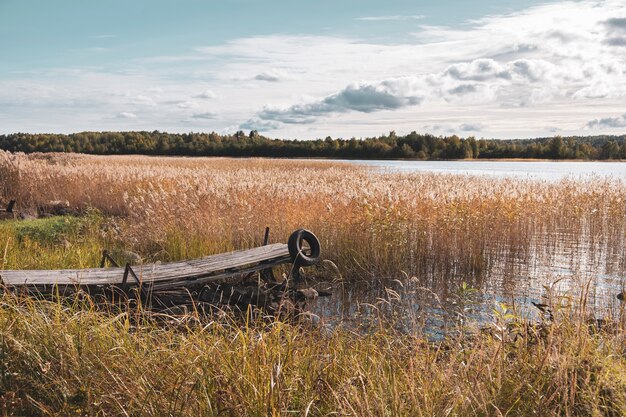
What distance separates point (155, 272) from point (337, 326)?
311 cm

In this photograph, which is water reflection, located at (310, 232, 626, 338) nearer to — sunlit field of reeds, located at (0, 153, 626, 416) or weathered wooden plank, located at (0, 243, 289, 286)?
sunlit field of reeds, located at (0, 153, 626, 416)

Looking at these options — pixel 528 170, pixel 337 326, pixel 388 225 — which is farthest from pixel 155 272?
pixel 528 170

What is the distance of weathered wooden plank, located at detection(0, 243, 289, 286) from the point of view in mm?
6242

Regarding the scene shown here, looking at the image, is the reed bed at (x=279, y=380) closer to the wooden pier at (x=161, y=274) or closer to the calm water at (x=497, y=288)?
the wooden pier at (x=161, y=274)

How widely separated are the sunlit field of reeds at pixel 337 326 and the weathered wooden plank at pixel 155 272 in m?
0.36

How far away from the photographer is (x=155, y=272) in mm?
7012

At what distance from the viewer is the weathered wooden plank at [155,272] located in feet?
20.5

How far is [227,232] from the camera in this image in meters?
11.3

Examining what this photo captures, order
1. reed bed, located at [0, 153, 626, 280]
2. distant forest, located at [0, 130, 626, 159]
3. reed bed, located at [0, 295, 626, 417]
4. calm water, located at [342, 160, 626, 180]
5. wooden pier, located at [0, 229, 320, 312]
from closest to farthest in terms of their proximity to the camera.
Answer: reed bed, located at [0, 295, 626, 417] → wooden pier, located at [0, 229, 320, 312] → reed bed, located at [0, 153, 626, 280] → calm water, located at [342, 160, 626, 180] → distant forest, located at [0, 130, 626, 159]

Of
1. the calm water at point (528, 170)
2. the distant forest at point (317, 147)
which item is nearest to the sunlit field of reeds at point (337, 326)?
the calm water at point (528, 170)

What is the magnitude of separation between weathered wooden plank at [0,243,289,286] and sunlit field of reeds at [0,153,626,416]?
36 centimetres

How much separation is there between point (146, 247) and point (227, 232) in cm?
167

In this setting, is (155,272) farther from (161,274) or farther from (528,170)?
(528,170)

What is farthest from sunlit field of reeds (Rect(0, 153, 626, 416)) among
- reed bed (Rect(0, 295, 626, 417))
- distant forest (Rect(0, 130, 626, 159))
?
distant forest (Rect(0, 130, 626, 159))
